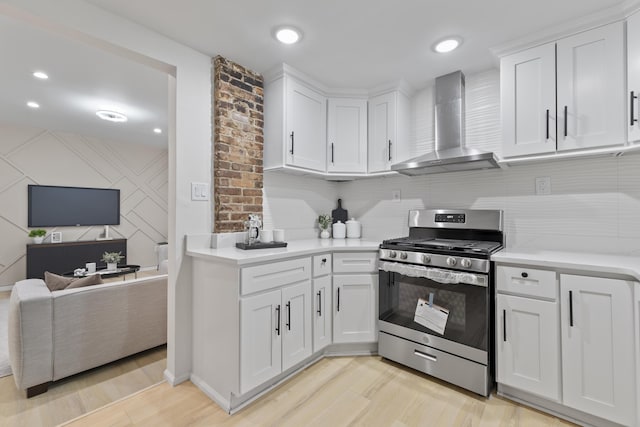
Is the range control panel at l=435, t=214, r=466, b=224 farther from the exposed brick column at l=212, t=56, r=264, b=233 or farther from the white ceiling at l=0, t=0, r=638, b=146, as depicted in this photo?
the exposed brick column at l=212, t=56, r=264, b=233

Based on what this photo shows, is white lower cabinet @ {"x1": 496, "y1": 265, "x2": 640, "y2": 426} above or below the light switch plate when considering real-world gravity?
below

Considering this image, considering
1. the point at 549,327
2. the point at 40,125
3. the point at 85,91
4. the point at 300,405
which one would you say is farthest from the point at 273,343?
the point at 40,125

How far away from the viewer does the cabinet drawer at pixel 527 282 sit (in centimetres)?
167

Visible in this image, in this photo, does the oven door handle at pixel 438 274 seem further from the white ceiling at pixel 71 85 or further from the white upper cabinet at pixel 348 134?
the white ceiling at pixel 71 85

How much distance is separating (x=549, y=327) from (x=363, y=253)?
1.23 m

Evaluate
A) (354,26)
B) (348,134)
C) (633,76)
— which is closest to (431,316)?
(348,134)

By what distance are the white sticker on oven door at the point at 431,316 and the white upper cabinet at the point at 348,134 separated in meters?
1.34

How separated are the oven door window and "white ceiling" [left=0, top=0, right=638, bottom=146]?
5.48ft

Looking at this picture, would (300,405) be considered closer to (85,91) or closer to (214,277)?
(214,277)

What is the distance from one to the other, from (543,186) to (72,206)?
22.3 feet

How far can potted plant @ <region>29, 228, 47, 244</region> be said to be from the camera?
4785 millimetres

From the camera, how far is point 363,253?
2.38 meters

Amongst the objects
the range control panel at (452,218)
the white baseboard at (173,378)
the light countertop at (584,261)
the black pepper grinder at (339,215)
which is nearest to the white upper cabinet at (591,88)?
the light countertop at (584,261)

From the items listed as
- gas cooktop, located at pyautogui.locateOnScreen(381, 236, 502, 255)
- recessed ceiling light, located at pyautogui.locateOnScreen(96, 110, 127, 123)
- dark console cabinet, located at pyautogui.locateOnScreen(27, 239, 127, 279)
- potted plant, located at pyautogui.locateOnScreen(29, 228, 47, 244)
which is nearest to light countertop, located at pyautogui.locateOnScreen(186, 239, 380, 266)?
gas cooktop, located at pyautogui.locateOnScreen(381, 236, 502, 255)
